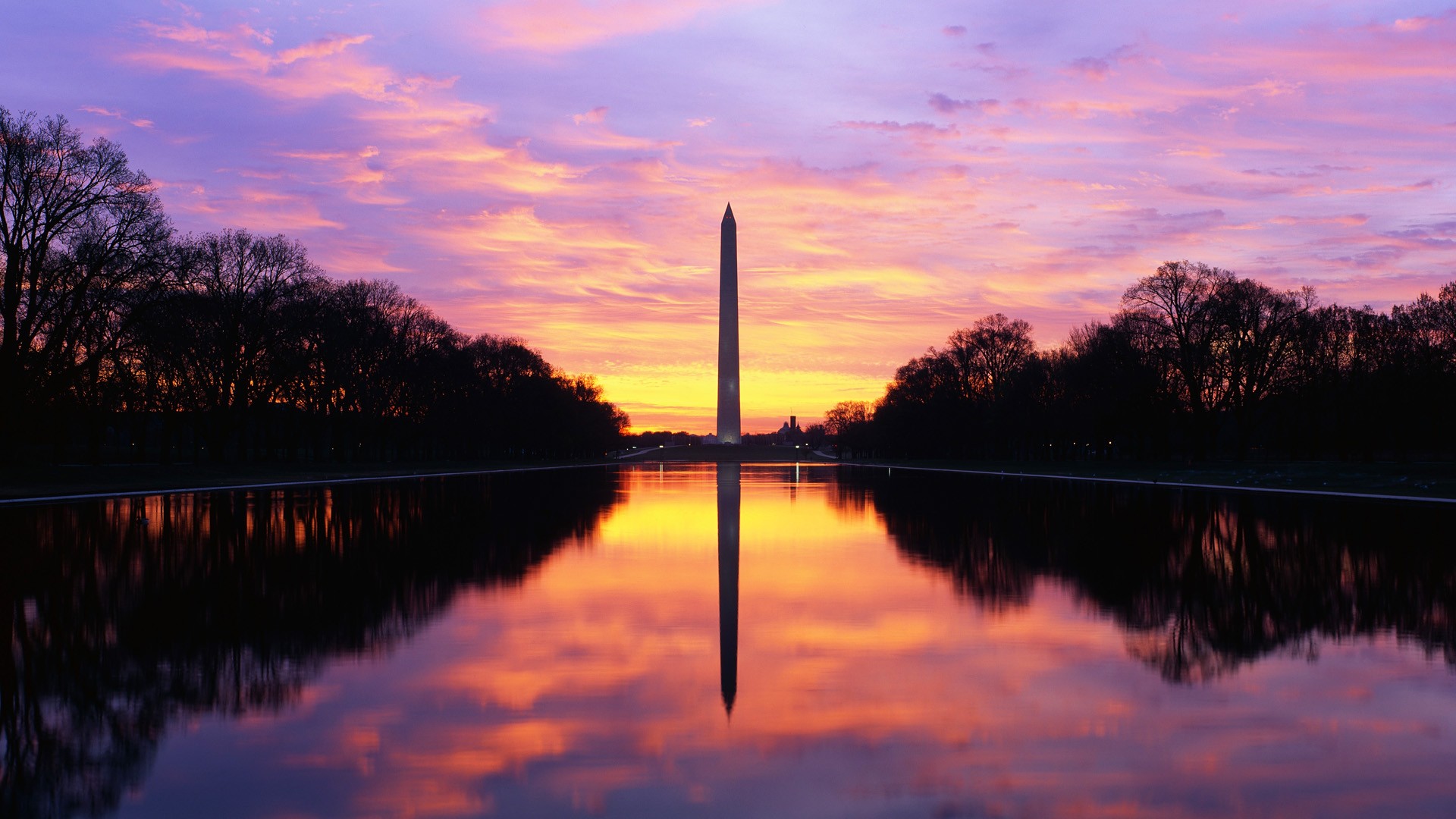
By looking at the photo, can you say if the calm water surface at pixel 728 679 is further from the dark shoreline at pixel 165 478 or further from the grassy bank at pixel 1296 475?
the grassy bank at pixel 1296 475

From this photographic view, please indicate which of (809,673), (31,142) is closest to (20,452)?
(31,142)

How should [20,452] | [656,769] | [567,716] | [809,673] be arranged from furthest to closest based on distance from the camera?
[20,452], [809,673], [567,716], [656,769]

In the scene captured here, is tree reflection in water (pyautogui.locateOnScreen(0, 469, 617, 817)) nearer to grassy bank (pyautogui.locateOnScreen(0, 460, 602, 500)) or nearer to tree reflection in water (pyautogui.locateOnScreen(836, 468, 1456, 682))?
tree reflection in water (pyautogui.locateOnScreen(836, 468, 1456, 682))

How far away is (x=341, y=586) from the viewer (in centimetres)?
1475

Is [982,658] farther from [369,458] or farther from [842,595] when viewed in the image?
[369,458]

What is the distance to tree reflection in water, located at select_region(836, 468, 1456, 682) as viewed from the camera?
11281 millimetres

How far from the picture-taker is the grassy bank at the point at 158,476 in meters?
39.2

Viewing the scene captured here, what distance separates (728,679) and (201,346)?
52.4m

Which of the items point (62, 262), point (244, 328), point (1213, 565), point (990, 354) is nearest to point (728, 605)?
point (1213, 565)

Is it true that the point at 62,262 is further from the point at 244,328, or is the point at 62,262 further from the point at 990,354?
the point at 990,354

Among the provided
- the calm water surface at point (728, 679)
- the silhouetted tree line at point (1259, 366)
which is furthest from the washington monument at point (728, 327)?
the calm water surface at point (728, 679)

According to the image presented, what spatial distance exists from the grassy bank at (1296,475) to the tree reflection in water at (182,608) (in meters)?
30.2

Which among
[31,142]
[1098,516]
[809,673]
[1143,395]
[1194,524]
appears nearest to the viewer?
[809,673]

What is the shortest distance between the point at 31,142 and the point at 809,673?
40.7 m
